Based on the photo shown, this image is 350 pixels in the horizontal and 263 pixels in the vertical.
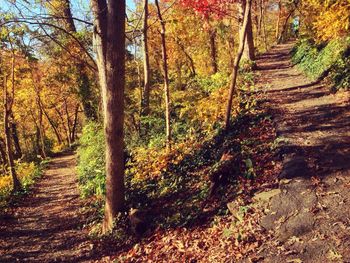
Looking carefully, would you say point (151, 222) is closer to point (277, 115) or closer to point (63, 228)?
point (63, 228)

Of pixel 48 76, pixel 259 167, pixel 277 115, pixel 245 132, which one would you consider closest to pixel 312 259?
pixel 259 167

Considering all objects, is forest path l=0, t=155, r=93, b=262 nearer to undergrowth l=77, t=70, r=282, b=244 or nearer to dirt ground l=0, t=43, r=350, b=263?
dirt ground l=0, t=43, r=350, b=263

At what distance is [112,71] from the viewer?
288 inches

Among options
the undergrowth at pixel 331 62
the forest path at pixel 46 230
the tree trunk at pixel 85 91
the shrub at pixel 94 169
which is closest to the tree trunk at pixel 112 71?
the forest path at pixel 46 230

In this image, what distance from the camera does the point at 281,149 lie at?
24.9 feet

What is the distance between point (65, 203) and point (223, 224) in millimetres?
8393

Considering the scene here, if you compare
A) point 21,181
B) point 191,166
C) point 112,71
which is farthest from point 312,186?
point 21,181

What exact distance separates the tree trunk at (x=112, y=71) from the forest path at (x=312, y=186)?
3.77 meters

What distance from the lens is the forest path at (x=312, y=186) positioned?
4.77 meters

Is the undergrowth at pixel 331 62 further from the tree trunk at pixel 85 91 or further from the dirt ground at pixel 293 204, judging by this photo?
the tree trunk at pixel 85 91

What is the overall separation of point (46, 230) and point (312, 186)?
795 centimetres

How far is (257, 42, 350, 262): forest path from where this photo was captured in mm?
4773

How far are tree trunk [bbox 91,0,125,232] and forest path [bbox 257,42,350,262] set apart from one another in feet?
12.4

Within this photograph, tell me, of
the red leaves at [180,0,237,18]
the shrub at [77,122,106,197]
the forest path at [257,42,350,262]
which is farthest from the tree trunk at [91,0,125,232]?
the red leaves at [180,0,237,18]
